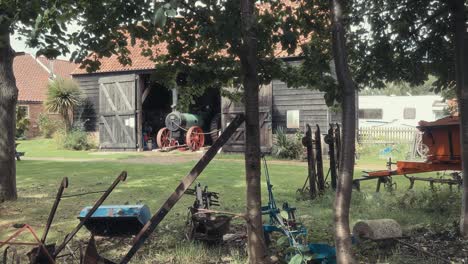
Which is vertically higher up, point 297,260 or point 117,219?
point 117,219

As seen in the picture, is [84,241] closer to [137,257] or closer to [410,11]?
[137,257]

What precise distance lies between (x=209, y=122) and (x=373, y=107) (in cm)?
1395

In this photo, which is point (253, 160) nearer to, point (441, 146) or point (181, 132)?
point (441, 146)

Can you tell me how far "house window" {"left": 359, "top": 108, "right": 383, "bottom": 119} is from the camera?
32312 mm

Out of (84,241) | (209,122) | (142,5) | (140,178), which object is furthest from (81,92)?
(142,5)

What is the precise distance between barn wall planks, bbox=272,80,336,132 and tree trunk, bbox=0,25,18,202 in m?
10.9

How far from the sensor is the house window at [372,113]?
106 ft

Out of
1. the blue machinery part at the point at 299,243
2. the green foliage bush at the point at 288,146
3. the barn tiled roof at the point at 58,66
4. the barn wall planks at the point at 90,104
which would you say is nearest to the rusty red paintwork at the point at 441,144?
the blue machinery part at the point at 299,243

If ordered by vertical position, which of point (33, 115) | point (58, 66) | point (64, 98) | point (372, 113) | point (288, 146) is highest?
point (58, 66)

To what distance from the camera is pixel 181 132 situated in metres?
20.7

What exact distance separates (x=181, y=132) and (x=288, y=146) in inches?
247

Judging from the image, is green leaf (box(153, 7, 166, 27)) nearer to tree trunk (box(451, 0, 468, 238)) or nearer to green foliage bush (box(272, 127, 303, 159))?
tree trunk (box(451, 0, 468, 238))

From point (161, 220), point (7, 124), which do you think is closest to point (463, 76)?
point (161, 220)

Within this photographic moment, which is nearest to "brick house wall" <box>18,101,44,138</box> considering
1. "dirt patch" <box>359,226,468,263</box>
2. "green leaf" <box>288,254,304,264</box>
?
"dirt patch" <box>359,226,468,263</box>
